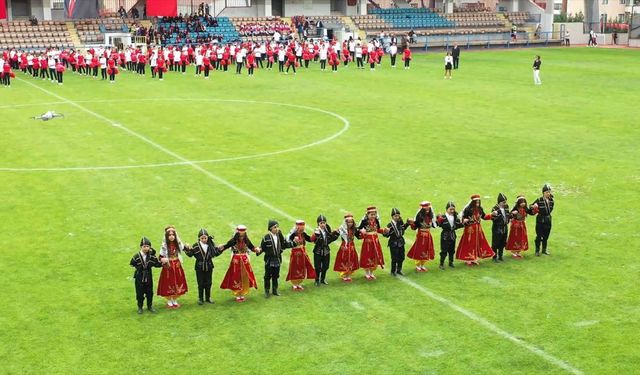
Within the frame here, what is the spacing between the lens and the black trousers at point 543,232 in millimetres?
17312

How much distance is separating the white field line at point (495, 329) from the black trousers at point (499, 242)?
207 cm

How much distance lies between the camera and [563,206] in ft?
68.6

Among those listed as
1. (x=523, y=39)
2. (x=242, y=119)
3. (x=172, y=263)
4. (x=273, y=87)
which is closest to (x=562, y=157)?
(x=242, y=119)

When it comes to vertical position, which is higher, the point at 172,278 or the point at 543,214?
the point at 543,214

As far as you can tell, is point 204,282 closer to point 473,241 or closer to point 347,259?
point 347,259

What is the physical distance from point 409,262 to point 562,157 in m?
11.0

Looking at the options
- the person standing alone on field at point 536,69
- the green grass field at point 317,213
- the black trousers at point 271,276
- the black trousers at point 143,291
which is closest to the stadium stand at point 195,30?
the green grass field at point 317,213

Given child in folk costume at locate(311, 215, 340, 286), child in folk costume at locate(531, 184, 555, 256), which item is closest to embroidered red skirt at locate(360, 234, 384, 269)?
child in folk costume at locate(311, 215, 340, 286)

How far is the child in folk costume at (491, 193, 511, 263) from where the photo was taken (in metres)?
16.9

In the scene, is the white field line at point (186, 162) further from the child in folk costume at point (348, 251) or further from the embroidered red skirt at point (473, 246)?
the embroidered red skirt at point (473, 246)

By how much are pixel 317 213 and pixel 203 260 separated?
19.0 feet

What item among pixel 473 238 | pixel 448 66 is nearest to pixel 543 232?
pixel 473 238

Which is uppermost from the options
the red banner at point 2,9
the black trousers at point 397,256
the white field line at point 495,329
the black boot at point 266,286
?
the red banner at point 2,9

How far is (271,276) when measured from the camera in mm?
15391
